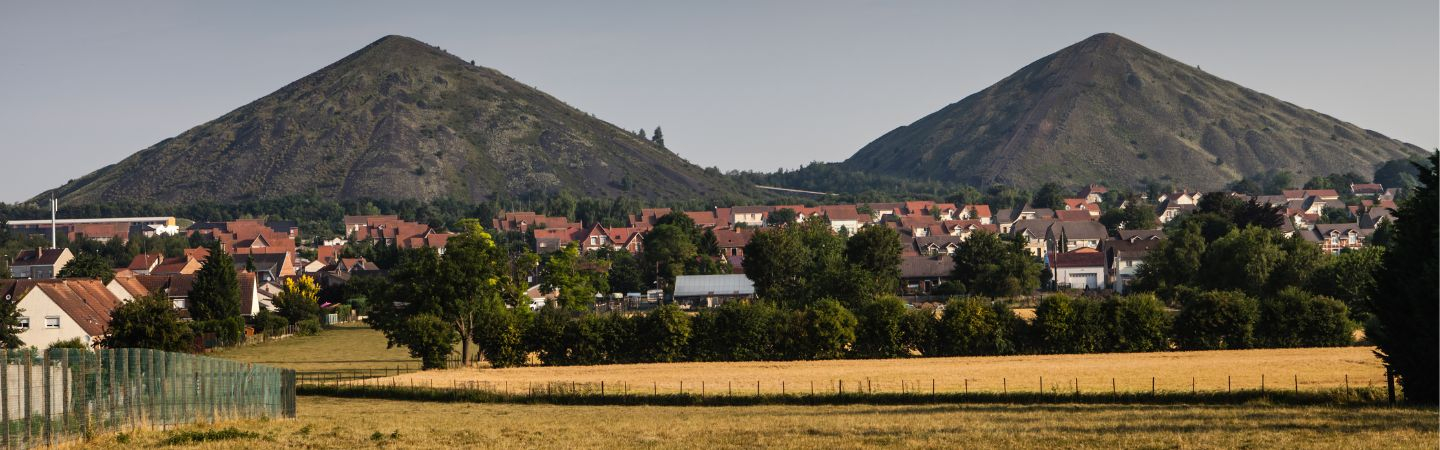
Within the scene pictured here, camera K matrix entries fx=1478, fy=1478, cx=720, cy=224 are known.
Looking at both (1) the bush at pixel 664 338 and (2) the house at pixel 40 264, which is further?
(2) the house at pixel 40 264

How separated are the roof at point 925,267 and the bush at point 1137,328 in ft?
183

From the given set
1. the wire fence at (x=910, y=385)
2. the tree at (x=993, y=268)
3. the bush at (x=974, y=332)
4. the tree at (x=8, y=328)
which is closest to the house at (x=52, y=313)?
the tree at (x=8, y=328)

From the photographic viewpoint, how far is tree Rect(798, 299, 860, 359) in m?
66.0

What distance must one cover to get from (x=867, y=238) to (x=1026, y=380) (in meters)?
56.6

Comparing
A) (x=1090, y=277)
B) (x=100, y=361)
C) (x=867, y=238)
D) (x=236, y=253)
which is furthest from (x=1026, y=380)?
(x=236, y=253)

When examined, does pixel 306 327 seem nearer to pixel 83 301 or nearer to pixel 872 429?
pixel 83 301

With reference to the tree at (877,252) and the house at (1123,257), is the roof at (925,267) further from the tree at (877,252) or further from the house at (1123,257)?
the tree at (877,252)

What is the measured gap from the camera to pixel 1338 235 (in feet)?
541

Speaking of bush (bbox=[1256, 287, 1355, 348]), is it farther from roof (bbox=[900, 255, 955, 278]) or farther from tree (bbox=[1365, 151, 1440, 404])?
roof (bbox=[900, 255, 955, 278])

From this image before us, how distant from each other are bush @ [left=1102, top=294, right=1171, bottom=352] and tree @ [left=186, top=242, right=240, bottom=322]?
160ft

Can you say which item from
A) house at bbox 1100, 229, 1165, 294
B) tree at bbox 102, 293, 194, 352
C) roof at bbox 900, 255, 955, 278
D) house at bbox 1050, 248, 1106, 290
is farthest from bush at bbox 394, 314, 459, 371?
house at bbox 1050, 248, 1106, 290

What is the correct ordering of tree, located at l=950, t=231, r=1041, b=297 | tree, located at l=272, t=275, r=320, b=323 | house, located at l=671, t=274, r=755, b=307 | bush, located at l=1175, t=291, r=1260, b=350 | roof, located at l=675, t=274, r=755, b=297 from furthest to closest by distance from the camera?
roof, located at l=675, t=274, r=755, b=297 < house, located at l=671, t=274, r=755, b=307 < tree, located at l=950, t=231, r=1041, b=297 < tree, located at l=272, t=275, r=320, b=323 < bush, located at l=1175, t=291, r=1260, b=350

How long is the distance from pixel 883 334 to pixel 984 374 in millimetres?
11874

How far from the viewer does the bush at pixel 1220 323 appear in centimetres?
6612
